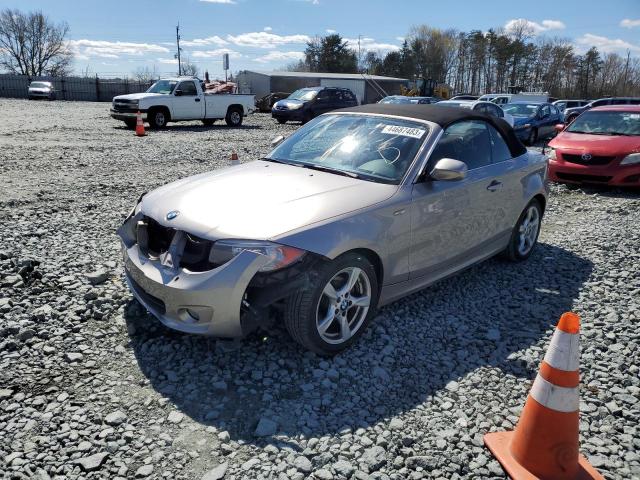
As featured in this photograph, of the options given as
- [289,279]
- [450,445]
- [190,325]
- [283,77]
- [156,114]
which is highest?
[283,77]

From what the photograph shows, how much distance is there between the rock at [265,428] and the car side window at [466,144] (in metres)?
2.30

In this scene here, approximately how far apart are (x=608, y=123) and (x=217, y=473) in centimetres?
1062

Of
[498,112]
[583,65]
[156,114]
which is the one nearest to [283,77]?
[156,114]

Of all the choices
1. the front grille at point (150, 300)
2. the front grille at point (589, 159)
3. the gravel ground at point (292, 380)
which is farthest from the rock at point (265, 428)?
the front grille at point (589, 159)

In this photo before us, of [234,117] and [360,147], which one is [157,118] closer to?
[234,117]

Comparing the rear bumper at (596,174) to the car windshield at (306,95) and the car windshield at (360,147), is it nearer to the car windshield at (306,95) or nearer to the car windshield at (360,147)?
the car windshield at (360,147)

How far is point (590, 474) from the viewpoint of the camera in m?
2.47

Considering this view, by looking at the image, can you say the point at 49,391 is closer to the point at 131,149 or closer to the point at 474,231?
the point at 474,231

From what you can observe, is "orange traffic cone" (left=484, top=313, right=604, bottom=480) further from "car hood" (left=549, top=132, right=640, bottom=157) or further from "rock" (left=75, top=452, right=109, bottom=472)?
"car hood" (left=549, top=132, right=640, bottom=157)

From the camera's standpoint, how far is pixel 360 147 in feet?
13.6

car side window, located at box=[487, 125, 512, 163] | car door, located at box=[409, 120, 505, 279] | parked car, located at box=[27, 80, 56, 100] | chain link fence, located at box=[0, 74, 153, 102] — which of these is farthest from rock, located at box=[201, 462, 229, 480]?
chain link fence, located at box=[0, 74, 153, 102]

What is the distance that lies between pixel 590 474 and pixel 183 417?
6.88 feet

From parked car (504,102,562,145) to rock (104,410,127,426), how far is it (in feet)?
54.3

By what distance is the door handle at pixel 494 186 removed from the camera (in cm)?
459
